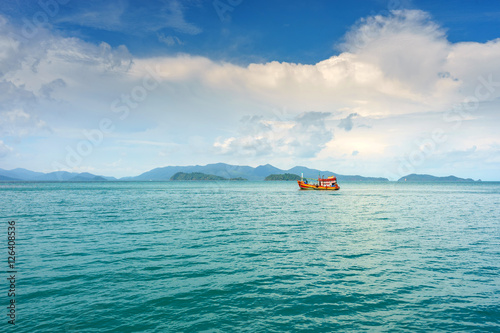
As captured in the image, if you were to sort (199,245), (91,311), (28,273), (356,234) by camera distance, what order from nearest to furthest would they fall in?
1. (91,311)
2. (28,273)
3. (199,245)
4. (356,234)

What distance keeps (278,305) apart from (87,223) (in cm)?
3492

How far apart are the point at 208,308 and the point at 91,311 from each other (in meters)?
5.70

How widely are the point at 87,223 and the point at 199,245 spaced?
21784 mm

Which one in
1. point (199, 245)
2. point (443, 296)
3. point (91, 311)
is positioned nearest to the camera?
point (91, 311)

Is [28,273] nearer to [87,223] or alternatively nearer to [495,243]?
[87,223]

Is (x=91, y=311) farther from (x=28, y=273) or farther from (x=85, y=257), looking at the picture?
(x=85, y=257)

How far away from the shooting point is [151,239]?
29.6 metres

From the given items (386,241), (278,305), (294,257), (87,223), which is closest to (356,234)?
(386,241)

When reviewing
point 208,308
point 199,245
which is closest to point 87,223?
point 199,245

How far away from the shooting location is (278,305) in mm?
14375

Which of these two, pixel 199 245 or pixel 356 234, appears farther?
pixel 356 234

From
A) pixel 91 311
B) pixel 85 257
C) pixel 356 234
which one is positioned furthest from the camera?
pixel 356 234

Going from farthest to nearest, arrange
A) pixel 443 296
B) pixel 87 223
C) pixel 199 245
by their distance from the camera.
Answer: pixel 87 223 → pixel 199 245 → pixel 443 296

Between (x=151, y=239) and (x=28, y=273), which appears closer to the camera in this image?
(x=28, y=273)
